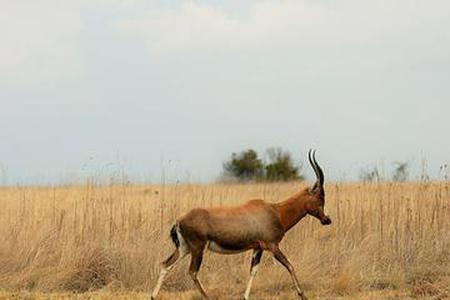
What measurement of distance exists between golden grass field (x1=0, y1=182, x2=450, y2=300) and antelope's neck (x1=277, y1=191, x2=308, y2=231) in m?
1.07

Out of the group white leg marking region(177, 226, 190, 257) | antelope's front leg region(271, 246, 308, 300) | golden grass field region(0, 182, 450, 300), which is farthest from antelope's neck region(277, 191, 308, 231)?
white leg marking region(177, 226, 190, 257)

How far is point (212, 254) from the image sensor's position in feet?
41.2

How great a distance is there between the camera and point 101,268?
12117mm

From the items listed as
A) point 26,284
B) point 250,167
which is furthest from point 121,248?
point 250,167

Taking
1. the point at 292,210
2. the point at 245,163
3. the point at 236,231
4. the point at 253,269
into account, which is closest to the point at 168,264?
the point at 236,231

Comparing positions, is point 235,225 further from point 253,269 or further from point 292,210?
point 292,210

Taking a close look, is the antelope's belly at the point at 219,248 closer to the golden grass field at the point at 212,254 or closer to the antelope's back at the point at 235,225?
the antelope's back at the point at 235,225

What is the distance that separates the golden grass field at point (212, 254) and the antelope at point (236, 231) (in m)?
0.86

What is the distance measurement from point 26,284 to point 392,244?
5.91 metres

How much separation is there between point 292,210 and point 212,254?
2306 millimetres

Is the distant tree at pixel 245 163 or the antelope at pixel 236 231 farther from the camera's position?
the distant tree at pixel 245 163

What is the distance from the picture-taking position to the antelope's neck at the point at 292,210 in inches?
420

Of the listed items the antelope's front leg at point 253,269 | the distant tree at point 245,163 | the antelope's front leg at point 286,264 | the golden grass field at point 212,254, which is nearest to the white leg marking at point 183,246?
the antelope's front leg at point 253,269

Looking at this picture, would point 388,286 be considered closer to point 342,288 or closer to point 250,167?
point 342,288
